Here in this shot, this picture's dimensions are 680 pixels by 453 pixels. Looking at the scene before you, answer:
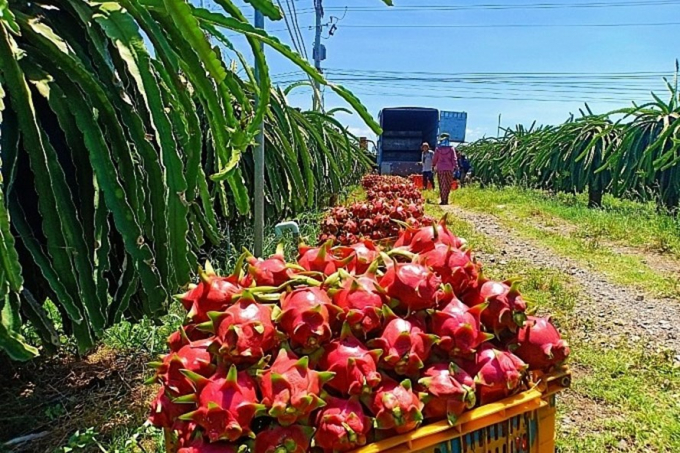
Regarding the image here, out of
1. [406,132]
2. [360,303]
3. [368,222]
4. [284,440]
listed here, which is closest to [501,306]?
[360,303]

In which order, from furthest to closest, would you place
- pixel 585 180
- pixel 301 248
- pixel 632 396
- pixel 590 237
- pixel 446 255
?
pixel 585 180
pixel 590 237
pixel 632 396
pixel 301 248
pixel 446 255

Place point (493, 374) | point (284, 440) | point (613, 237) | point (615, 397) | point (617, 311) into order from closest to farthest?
point (284, 440)
point (493, 374)
point (615, 397)
point (617, 311)
point (613, 237)

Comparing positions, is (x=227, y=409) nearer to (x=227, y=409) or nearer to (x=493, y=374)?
(x=227, y=409)

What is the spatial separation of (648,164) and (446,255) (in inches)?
387

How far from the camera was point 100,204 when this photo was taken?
204 centimetres

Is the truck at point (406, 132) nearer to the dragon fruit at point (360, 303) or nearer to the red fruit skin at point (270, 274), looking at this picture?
the red fruit skin at point (270, 274)

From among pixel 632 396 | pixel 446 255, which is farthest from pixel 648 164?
pixel 446 255

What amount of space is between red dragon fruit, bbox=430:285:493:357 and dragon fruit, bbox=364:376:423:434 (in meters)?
0.16

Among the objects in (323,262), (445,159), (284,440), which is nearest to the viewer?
(284,440)

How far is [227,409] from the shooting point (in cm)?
Result: 122

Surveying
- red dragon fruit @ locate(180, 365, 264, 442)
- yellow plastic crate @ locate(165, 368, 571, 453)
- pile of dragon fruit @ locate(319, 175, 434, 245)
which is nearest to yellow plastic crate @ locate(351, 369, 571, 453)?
yellow plastic crate @ locate(165, 368, 571, 453)

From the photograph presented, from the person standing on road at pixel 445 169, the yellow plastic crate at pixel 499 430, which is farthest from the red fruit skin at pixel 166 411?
the person standing on road at pixel 445 169

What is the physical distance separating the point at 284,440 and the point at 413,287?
48 cm

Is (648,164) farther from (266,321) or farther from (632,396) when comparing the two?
(266,321)
